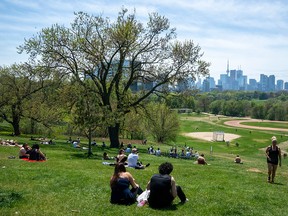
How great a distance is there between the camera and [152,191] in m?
10.3

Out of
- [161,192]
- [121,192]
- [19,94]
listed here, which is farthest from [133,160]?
[19,94]

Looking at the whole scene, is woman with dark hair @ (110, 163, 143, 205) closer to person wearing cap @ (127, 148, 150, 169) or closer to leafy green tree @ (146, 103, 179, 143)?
person wearing cap @ (127, 148, 150, 169)

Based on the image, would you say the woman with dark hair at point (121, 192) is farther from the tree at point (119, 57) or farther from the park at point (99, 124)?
the tree at point (119, 57)

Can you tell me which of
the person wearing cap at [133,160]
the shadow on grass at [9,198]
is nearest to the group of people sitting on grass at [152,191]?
the shadow on grass at [9,198]

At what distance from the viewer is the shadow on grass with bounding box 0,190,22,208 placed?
9.89 meters

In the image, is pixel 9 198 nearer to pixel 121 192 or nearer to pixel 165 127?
pixel 121 192

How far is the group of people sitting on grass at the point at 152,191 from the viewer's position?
1020 cm

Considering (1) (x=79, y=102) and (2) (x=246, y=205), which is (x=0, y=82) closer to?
(1) (x=79, y=102)

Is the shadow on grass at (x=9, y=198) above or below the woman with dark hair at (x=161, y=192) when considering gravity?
below

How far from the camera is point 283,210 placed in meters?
11.2

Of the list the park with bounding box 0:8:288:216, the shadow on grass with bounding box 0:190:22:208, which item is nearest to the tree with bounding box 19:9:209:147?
the park with bounding box 0:8:288:216

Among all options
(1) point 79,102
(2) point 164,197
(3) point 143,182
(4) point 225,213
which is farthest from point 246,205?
(1) point 79,102

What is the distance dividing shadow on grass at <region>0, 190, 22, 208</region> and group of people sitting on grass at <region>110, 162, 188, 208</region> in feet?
9.45

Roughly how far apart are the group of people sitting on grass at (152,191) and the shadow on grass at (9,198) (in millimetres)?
2880
